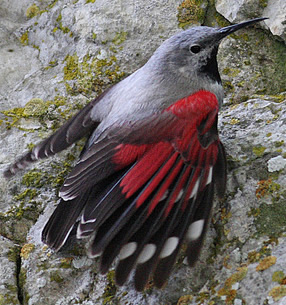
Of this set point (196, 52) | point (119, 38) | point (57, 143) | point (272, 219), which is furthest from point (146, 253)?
point (119, 38)

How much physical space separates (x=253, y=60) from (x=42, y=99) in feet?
6.21

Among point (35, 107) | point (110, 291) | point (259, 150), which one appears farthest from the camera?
point (35, 107)

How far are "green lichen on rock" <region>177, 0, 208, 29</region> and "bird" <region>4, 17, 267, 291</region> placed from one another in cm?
92

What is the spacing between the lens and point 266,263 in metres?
2.82

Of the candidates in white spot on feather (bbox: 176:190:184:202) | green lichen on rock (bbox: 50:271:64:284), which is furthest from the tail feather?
white spot on feather (bbox: 176:190:184:202)

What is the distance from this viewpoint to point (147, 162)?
2.98m

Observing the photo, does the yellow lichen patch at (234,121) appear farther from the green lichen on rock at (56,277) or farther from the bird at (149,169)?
the green lichen on rock at (56,277)

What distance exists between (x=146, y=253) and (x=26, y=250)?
1111 mm

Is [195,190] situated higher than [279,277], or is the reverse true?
[195,190]

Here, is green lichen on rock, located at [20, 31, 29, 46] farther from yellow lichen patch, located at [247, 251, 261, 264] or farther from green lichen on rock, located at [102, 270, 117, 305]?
yellow lichen patch, located at [247, 251, 261, 264]

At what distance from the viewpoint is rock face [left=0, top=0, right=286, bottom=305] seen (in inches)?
118

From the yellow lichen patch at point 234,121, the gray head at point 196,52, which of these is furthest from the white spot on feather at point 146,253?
the gray head at point 196,52

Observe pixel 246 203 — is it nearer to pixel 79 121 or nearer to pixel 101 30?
pixel 79 121

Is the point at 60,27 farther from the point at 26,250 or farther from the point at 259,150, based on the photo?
the point at 259,150
